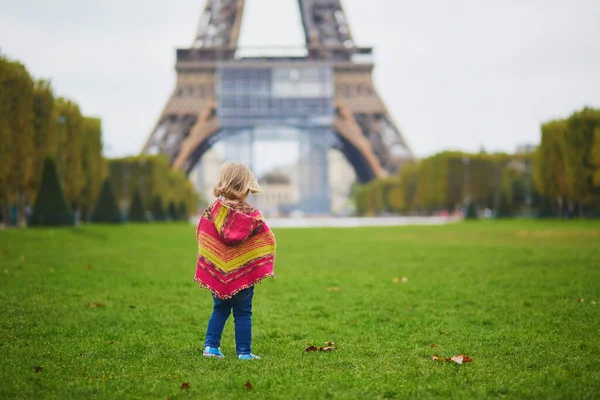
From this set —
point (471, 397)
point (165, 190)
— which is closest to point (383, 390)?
point (471, 397)

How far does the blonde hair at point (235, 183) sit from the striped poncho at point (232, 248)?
2.8 inches

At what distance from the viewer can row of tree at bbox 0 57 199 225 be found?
22922 mm

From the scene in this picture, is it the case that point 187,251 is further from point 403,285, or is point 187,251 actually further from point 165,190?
point 165,190

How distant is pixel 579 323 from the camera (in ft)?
18.2

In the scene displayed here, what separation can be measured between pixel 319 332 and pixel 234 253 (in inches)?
55.9

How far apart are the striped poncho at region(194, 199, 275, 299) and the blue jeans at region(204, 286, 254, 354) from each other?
78mm

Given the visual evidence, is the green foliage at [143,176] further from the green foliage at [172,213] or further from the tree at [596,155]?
the tree at [596,155]

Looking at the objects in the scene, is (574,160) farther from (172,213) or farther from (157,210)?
(172,213)

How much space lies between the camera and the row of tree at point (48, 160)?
22922 mm

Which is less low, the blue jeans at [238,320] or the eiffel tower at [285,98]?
the eiffel tower at [285,98]

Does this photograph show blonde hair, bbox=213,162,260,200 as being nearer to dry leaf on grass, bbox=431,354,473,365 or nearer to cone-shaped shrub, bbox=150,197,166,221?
dry leaf on grass, bbox=431,354,473,365

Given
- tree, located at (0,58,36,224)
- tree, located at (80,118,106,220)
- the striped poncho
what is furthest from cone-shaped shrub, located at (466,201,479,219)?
the striped poncho

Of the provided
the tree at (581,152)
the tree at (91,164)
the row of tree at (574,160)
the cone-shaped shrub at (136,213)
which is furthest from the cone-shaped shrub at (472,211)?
the tree at (91,164)

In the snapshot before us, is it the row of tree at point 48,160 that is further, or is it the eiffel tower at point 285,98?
the eiffel tower at point 285,98
